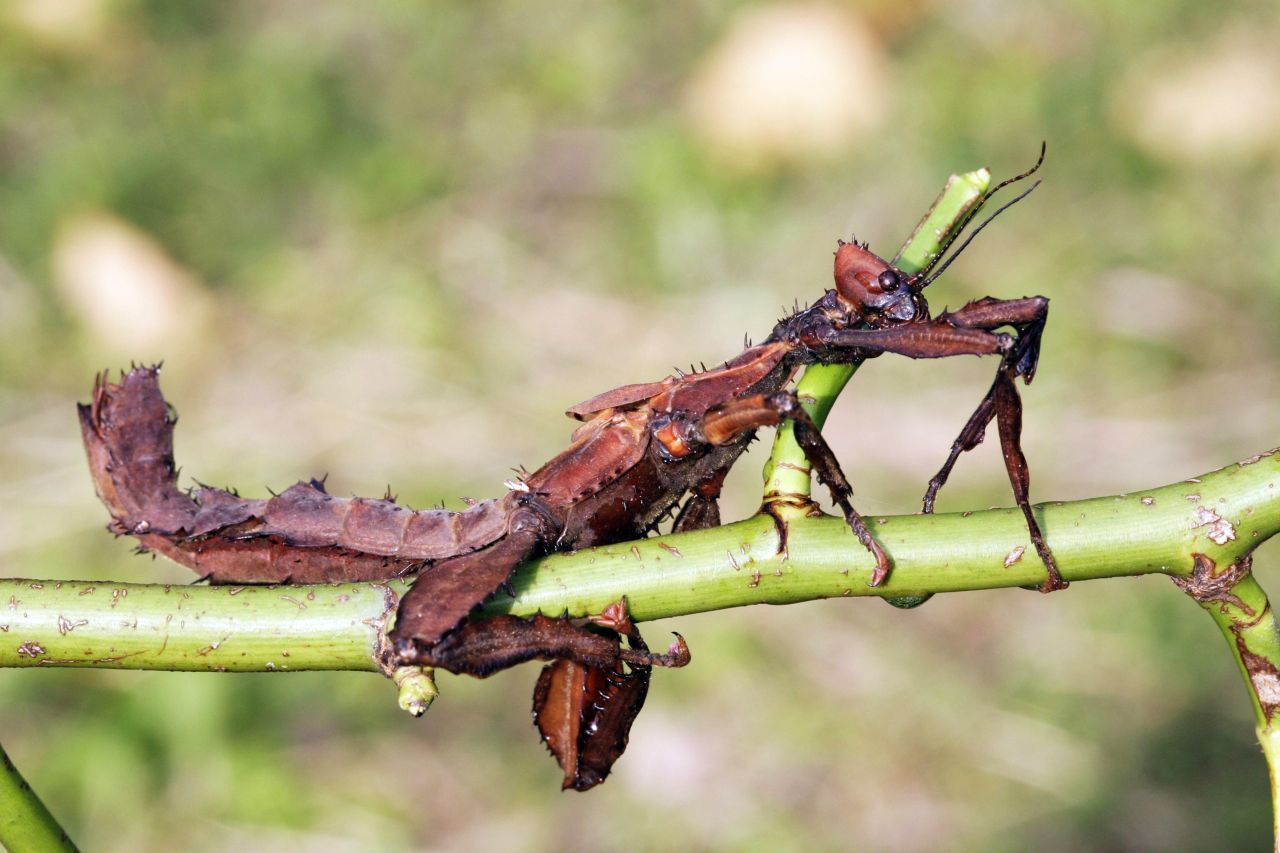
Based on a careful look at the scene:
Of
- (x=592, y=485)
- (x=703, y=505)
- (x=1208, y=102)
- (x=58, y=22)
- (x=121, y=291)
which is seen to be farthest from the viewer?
(x=58, y=22)

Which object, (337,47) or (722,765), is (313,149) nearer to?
(337,47)

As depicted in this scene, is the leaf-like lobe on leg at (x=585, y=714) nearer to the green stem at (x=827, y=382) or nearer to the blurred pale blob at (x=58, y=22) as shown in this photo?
the green stem at (x=827, y=382)

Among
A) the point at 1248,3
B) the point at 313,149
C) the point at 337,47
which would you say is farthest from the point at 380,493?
the point at 1248,3

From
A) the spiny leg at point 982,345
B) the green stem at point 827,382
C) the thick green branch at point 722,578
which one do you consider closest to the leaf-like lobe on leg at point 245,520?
the thick green branch at point 722,578

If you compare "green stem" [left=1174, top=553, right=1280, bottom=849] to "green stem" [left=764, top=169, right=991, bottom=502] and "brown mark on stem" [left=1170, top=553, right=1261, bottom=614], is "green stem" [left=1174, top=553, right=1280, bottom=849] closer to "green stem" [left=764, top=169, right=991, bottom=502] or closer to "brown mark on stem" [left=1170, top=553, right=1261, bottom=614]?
"brown mark on stem" [left=1170, top=553, right=1261, bottom=614]

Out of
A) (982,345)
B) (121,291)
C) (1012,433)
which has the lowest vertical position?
(1012,433)

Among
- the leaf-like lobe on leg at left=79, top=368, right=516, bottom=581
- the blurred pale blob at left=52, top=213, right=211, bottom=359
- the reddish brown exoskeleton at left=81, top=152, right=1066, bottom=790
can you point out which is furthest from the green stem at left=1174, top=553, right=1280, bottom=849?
the blurred pale blob at left=52, top=213, right=211, bottom=359

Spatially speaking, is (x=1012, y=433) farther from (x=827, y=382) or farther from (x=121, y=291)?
(x=121, y=291)

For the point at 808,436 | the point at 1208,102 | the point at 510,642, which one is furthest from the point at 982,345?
the point at 1208,102
